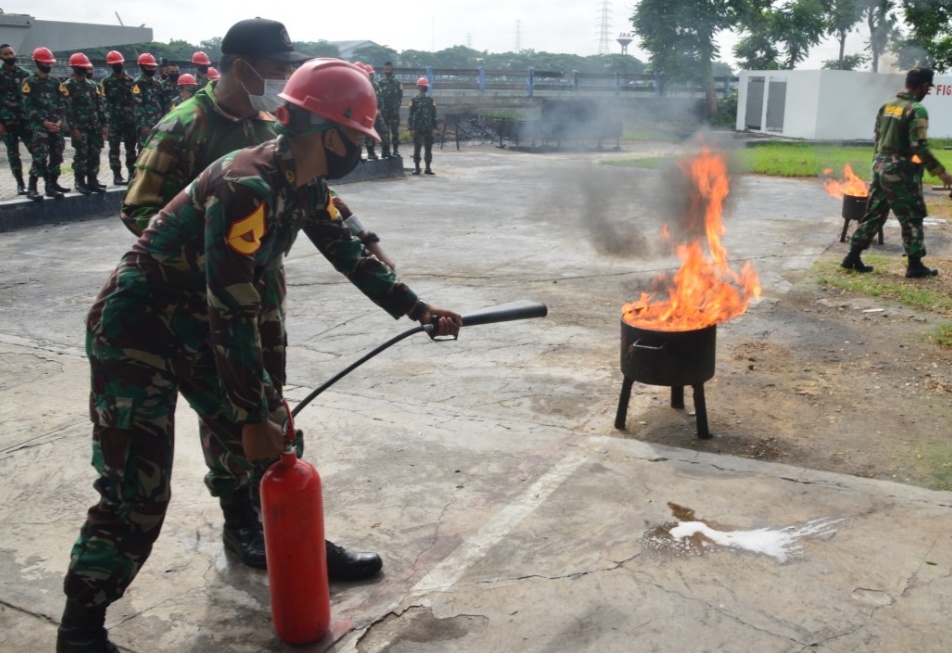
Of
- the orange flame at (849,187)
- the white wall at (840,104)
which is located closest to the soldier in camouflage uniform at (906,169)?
the orange flame at (849,187)

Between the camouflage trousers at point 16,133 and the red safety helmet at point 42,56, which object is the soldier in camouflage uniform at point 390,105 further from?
the camouflage trousers at point 16,133

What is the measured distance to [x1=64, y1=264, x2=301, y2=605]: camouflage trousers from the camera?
258 centimetres

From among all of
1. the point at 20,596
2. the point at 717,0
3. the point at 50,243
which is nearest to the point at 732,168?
the point at 20,596

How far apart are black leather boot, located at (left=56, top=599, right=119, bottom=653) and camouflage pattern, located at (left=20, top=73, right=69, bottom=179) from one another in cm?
1117

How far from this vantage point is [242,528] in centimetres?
335

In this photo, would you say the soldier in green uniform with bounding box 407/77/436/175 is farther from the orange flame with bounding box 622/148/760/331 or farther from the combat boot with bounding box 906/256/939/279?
the orange flame with bounding box 622/148/760/331

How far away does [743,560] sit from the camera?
3.29 m

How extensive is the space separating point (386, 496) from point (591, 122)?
84.0 ft

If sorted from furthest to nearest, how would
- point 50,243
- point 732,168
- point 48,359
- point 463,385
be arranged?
point 50,243
point 732,168
point 48,359
point 463,385

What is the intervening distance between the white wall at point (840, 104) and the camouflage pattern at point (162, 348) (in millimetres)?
28971

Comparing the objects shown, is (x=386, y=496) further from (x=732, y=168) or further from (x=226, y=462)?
(x=732, y=168)

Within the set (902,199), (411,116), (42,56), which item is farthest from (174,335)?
(411,116)

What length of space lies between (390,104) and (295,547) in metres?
17.1

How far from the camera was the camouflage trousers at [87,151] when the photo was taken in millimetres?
12852
